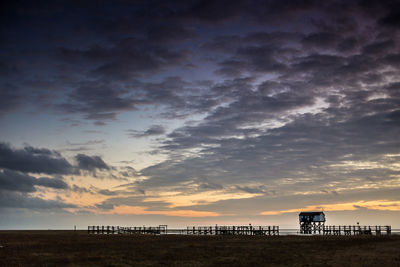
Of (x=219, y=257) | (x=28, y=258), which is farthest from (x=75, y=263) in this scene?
(x=219, y=257)

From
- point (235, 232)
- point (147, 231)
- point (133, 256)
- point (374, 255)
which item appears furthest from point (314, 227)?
point (133, 256)

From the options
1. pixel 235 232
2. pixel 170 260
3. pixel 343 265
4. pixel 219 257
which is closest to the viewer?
pixel 343 265

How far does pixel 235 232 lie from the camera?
311 feet

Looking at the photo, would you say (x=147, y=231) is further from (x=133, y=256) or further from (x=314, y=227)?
(x=133, y=256)

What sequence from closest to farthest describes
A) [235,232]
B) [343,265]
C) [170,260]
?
[343,265]
[170,260]
[235,232]

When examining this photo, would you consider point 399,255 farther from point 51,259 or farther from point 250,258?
point 51,259

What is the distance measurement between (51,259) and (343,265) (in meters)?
21.4

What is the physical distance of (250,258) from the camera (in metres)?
33.0

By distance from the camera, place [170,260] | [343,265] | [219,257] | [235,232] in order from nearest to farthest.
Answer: [343,265] < [170,260] < [219,257] < [235,232]

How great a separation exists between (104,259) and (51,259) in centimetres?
396

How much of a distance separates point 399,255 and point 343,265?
889 centimetres

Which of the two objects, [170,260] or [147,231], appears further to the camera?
[147,231]

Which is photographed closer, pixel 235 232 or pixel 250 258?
pixel 250 258

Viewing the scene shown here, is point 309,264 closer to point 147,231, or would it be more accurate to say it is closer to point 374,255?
point 374,255
